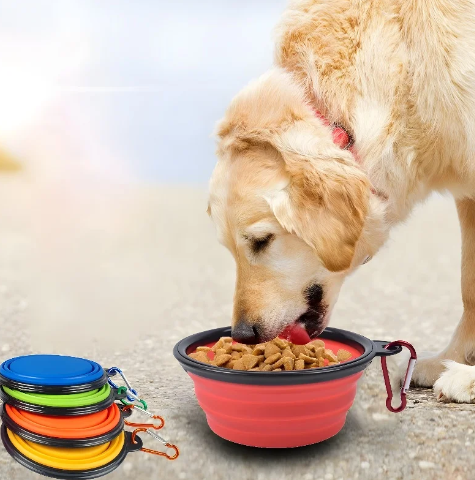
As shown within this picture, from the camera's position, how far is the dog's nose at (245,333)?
70.7 inches

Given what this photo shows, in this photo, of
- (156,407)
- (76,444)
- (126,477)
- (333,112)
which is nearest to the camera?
(76,444)

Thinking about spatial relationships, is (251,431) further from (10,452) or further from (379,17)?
(379,17)

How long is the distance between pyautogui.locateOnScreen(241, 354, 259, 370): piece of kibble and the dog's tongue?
0.37 ft

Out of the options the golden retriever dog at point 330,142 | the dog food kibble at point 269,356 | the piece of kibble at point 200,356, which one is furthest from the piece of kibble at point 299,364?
the piece of kibble at point 200,356

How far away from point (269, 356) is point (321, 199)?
17.8 inches

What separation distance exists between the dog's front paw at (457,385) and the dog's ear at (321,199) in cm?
60

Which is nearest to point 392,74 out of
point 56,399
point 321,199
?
point 321,199

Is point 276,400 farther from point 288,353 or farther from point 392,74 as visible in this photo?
point 392,74

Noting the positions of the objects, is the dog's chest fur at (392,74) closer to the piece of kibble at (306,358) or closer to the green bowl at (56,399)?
the piece of kibble at (306,358)

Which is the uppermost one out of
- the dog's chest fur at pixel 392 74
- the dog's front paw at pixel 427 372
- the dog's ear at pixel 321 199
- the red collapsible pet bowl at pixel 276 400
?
the dog's chest fur at pixel 392 74

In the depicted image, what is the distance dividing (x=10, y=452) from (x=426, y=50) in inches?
58.4

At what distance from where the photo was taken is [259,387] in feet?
5.31

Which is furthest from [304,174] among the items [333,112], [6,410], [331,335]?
[6,410]

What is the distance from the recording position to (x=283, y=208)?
1.69m
